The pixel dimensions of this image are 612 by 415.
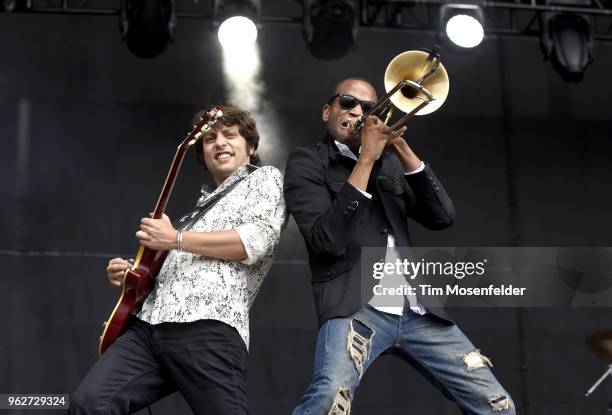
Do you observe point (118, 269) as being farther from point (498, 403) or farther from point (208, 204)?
point (498, 403)

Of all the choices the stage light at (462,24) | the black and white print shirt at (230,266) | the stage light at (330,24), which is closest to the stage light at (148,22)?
the stage light at (330,24)

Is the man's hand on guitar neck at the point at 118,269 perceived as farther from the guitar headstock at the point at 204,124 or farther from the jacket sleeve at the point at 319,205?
the jacket sleeve at the point at 319,205

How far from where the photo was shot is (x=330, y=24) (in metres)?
5.11

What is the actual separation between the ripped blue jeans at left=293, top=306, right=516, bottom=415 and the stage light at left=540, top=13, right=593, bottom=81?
2807 millimetres

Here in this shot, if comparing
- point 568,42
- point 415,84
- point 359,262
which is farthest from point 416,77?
point 568,42

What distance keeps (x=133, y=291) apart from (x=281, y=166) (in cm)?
260

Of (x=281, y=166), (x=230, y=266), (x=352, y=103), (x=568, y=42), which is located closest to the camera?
(x=230, y=266)

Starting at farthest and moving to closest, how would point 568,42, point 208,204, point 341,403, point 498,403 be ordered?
point 568,42
point 208,204
point 498,403
point 341,403

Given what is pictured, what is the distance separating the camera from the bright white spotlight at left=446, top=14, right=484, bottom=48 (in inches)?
202

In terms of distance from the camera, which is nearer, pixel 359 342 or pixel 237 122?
pixel 359 342

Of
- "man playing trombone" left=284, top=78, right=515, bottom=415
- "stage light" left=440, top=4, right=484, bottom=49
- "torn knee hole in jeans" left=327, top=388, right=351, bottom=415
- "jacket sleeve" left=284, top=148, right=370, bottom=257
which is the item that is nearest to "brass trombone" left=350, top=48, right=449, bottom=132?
"man playing trombone" left=284, top=78, right=515, bottom=415

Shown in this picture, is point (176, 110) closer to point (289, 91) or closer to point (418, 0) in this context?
point (289, 91)

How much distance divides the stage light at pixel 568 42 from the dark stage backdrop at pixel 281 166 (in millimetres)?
565

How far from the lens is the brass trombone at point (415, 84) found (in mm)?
3055
